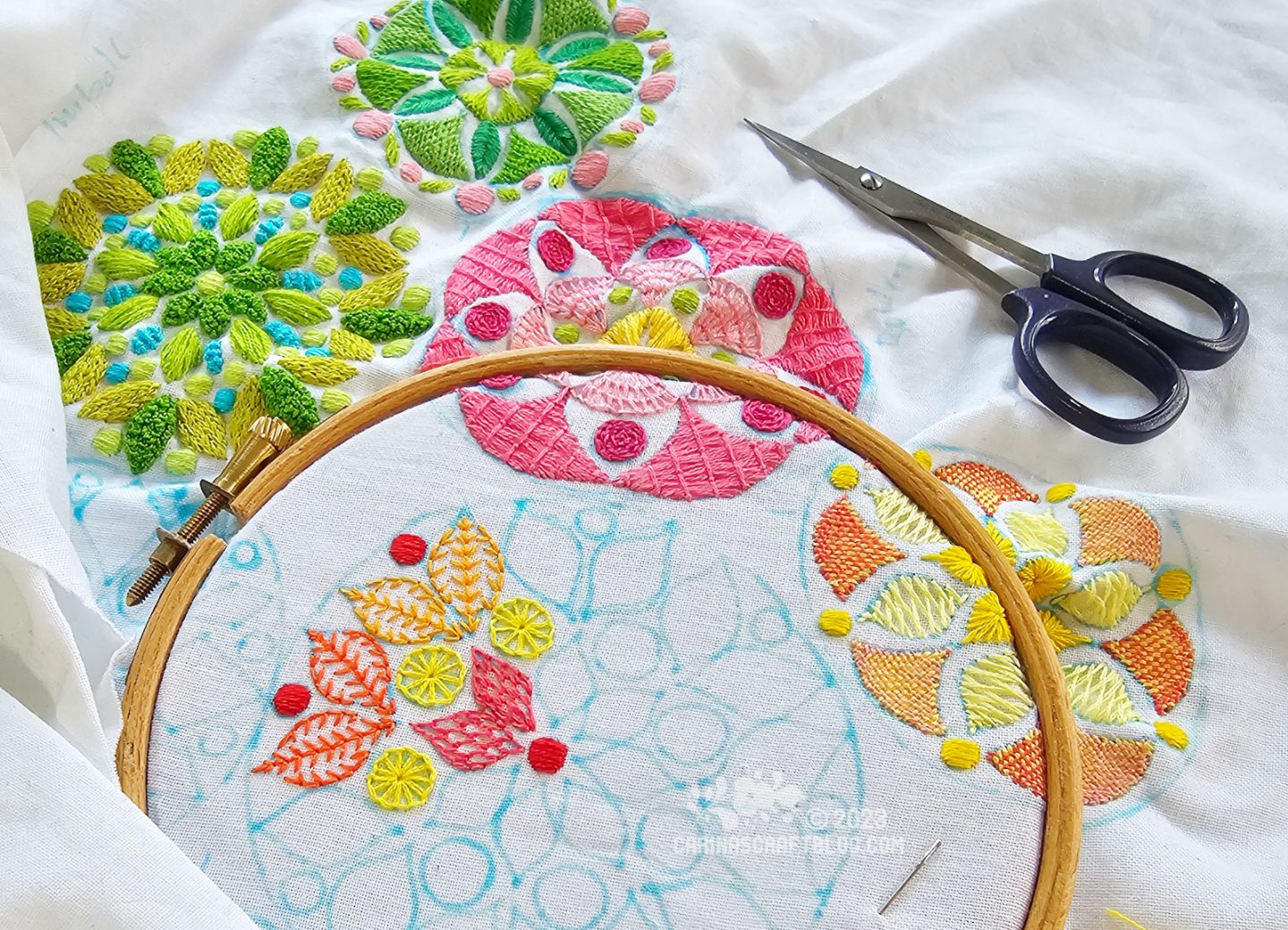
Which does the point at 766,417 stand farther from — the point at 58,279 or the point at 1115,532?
the point at 58,279

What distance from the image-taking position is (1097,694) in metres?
0.62

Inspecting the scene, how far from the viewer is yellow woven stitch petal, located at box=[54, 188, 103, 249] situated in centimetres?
73

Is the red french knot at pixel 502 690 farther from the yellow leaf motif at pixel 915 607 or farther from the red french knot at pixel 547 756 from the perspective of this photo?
the yellow leaf motif at pixel 915 607

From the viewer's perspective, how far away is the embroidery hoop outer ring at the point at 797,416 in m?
0.53

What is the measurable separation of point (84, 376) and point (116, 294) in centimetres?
6

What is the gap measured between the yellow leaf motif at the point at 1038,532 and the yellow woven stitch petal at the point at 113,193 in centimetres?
59

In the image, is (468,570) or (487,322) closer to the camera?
(468,570)

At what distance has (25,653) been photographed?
51 centimetres

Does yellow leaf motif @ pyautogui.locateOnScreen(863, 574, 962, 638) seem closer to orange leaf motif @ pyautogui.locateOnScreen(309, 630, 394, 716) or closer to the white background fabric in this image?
Answer: the white background fabric

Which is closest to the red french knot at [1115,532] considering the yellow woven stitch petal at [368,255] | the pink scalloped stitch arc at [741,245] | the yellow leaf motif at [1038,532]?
the yellow leaf motif at [1038,532]

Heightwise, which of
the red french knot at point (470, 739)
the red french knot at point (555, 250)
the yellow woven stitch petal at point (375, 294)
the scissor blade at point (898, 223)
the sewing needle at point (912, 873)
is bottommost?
the sewing needle at point (912, 873)

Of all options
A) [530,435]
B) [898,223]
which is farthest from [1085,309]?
[530,435]

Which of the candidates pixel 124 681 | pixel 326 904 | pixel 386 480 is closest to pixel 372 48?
pixel 386 480

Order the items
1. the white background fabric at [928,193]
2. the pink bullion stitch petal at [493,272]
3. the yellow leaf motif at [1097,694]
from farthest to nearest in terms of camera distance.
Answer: the pink bullion stitch petal at [493,272], the yellow leaf motif at [1097,694], the white background fabric at [928,193]
